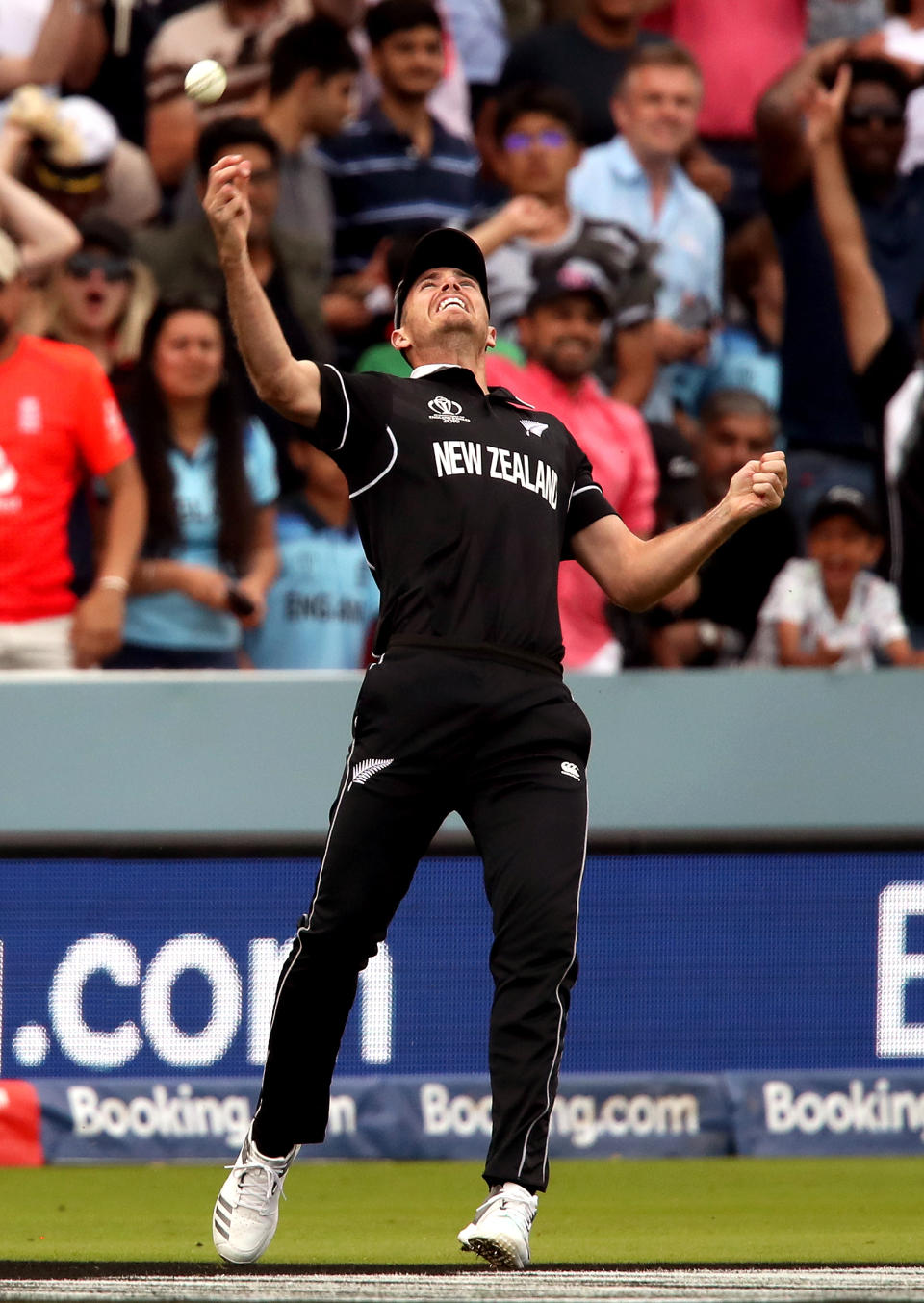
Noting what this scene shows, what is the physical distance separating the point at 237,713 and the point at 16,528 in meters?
1.01

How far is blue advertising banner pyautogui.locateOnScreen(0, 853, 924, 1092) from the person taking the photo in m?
6.64

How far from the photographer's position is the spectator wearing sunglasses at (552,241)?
8.05 metres

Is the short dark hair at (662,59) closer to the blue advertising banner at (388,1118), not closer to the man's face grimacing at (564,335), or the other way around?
the man's face grimacing at (564,335)

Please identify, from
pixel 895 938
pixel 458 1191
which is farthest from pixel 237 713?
pixel 895 938

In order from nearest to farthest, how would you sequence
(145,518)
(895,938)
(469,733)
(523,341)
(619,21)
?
1. (469,733)
2. (895,938)
3. (145,518)
4. (523,341)
5. (619,21)

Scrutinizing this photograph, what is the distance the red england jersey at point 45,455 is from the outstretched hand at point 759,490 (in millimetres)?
3389

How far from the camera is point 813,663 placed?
7.48m

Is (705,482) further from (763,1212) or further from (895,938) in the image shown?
(763,1212)

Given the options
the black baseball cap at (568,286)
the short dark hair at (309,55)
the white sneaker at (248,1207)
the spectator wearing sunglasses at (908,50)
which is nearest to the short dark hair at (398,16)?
the short dark hair at (309,55)

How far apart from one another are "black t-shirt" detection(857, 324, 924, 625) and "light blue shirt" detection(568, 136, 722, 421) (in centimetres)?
81

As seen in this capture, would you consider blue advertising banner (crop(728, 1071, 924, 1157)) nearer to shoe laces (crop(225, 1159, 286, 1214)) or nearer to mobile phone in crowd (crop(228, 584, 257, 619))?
mobile phone in crowd (crop(228, 584, 257, 619))

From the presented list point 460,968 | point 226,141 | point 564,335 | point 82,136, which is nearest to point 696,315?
point 564,335

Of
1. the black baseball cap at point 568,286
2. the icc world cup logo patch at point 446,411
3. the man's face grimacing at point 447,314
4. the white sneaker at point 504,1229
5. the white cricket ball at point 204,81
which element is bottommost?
the white sneaker at point 504,1229

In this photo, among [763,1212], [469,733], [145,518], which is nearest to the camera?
[469,733]
